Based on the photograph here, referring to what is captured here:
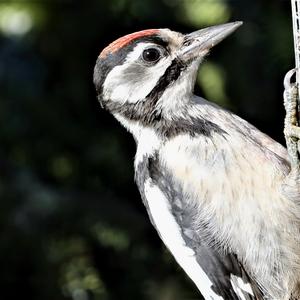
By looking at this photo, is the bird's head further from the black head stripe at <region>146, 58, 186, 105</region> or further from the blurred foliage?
the blurred foliage

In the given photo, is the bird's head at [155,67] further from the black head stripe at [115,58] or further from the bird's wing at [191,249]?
the bird's wing at [191,249]

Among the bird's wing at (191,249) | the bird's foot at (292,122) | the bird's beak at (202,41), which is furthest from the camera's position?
the bird's beak at (202,41)

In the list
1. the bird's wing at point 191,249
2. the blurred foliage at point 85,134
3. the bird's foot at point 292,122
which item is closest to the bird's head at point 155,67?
the bird's wing at point 191,249

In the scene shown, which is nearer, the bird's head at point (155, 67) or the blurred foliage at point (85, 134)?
the bird's head at point (155, 67)

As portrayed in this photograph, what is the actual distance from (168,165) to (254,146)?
316 mm

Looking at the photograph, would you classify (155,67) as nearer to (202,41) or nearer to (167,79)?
(167,79)

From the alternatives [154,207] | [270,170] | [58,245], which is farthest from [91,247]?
[270,170]

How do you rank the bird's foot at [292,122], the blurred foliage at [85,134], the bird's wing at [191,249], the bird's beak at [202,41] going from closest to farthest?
the bird's foot at [292,122] → the bird's wing at [191,249] → the bird's beak at [202,41] → the blurred foliage at [85,134]

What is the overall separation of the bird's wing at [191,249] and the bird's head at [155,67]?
232 millimetres

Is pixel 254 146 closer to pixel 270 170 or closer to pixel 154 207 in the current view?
pixel 270 170

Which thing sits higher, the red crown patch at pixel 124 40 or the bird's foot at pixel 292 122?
the red crown patch at pixel 124 40

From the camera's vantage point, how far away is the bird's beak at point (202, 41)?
4.49m

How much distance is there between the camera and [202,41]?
4.53 meters

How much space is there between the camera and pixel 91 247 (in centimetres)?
554
